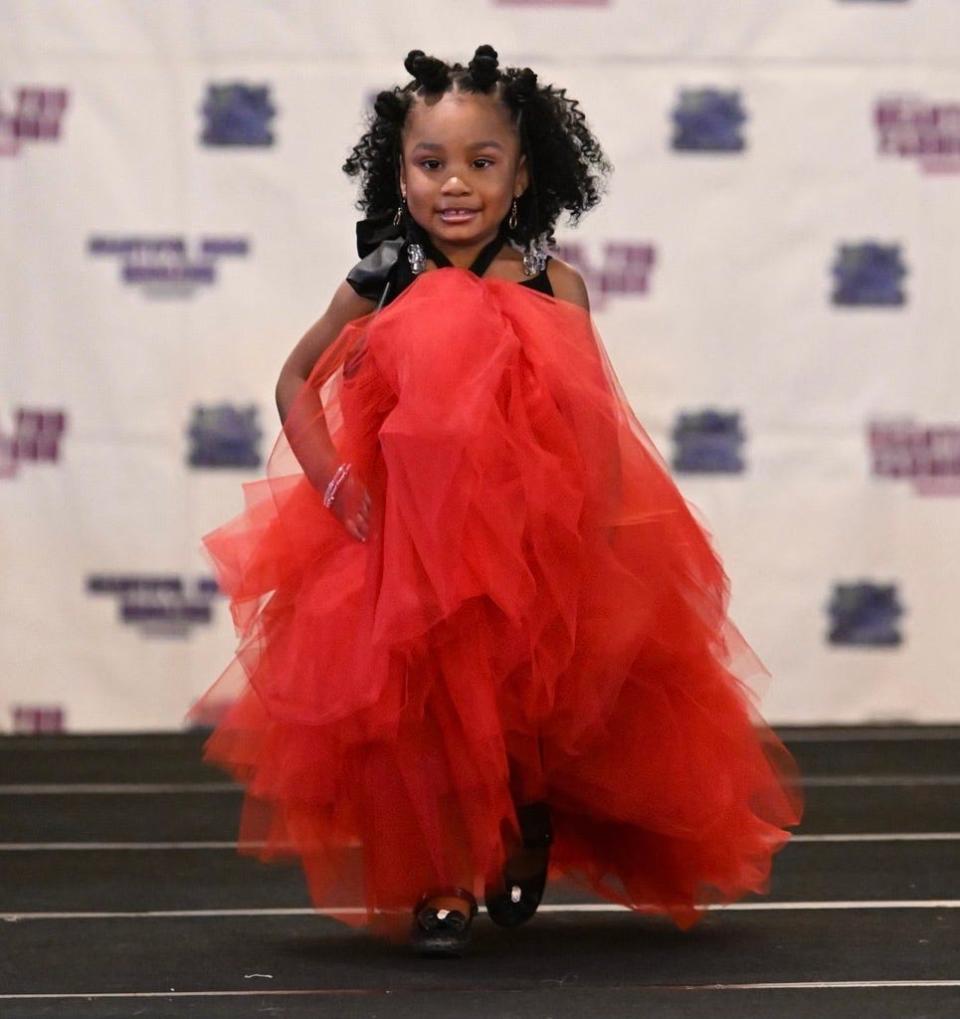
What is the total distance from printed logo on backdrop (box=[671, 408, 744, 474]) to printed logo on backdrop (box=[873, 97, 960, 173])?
814 mm

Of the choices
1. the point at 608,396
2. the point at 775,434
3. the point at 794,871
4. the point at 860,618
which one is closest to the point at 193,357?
the point at 775,434

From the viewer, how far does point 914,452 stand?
18.2ft

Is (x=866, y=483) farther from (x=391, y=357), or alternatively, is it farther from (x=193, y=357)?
(x=391, y=357)

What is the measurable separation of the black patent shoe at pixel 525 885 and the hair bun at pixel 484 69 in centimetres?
101

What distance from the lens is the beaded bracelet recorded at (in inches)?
110

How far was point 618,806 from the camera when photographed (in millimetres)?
2842

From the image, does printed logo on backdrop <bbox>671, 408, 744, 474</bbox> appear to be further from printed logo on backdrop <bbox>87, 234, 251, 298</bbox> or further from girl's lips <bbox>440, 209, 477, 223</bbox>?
girl's lips <bbox>440, 209, 477, 223</bbox>

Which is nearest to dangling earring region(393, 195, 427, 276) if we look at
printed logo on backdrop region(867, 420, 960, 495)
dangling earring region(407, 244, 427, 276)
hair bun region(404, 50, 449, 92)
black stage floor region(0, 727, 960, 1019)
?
dangling earring region(407, 244, 427, 276)

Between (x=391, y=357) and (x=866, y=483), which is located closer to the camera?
(x=391, y=357)

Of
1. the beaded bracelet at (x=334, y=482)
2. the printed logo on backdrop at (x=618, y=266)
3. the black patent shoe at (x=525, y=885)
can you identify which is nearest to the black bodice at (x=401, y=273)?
the beaded bracelet at (x=334, y=482)

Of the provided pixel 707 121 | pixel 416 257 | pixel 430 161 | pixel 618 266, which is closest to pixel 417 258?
pixel 416 257

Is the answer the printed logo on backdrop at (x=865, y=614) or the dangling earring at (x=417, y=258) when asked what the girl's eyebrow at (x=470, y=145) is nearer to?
the dangling earring at (x=417, y=258)

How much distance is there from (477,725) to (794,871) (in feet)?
3.89

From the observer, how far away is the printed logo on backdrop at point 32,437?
18.2 ft
